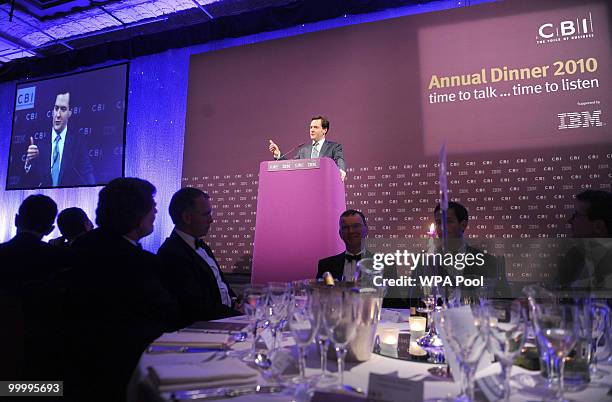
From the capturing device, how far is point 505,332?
2.49 feet

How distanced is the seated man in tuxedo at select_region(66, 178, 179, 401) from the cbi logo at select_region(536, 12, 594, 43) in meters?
4.11

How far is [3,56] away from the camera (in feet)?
22.2

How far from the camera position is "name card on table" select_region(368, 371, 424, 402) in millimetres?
769

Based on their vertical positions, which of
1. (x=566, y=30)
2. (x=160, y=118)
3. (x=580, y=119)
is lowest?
(x=580, y=119)

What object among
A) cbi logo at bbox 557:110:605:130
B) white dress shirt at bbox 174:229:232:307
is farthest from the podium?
cbi logo at bbox 557:110:605:130

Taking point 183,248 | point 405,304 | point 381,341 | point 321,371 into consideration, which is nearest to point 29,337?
point 183,248

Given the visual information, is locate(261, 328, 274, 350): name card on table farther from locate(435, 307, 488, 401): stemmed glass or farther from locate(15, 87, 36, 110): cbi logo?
locate(15, 87, 36, 110): cbi logo

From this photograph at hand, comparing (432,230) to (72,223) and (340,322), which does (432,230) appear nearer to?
(340,322)

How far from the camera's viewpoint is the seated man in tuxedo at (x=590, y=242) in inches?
99.3

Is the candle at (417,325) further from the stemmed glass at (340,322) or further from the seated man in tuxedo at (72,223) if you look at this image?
the seated man in tuxedo at (72,223)

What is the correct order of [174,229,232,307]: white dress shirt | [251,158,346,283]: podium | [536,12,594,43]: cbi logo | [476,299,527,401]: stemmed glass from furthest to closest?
1. [536,12,594,43]: cbi logo
2. [251,158,346,283]: podium
3. [174,229,232,307]: white dress shirt
4. [476,299,527,401]: stemmed glass

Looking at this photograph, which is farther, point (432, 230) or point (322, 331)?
point (432, 230)

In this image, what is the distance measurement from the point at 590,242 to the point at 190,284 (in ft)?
8.59

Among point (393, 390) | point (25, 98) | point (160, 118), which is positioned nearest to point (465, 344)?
point (393, 390)
